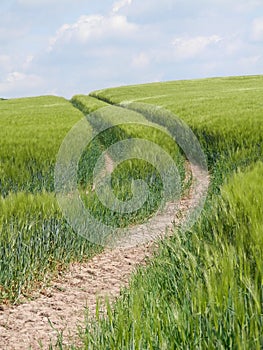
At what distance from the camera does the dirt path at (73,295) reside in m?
4.22

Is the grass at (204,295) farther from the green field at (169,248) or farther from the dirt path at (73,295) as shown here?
the dirt path at (73,295)

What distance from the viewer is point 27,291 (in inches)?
199

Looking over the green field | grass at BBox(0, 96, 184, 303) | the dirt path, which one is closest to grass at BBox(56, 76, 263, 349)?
the green field

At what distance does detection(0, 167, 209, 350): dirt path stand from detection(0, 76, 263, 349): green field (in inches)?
8.1

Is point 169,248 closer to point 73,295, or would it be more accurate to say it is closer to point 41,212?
point 73,295

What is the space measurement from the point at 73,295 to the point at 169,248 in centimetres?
114

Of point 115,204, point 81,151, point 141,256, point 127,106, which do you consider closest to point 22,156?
point 81,151

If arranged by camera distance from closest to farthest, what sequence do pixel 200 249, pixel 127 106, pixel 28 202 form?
pixel 200 249
pixel 28 202
pixel 127 106

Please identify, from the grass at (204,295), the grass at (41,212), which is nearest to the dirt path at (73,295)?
the grass at (41,212)

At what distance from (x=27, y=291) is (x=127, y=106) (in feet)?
77.9

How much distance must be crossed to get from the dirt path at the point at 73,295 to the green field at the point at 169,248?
21 centimetres

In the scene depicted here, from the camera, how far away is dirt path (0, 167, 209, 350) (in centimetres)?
422

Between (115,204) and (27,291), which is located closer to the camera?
(27,291)

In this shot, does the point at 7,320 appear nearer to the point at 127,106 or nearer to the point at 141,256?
the point at 141,256
